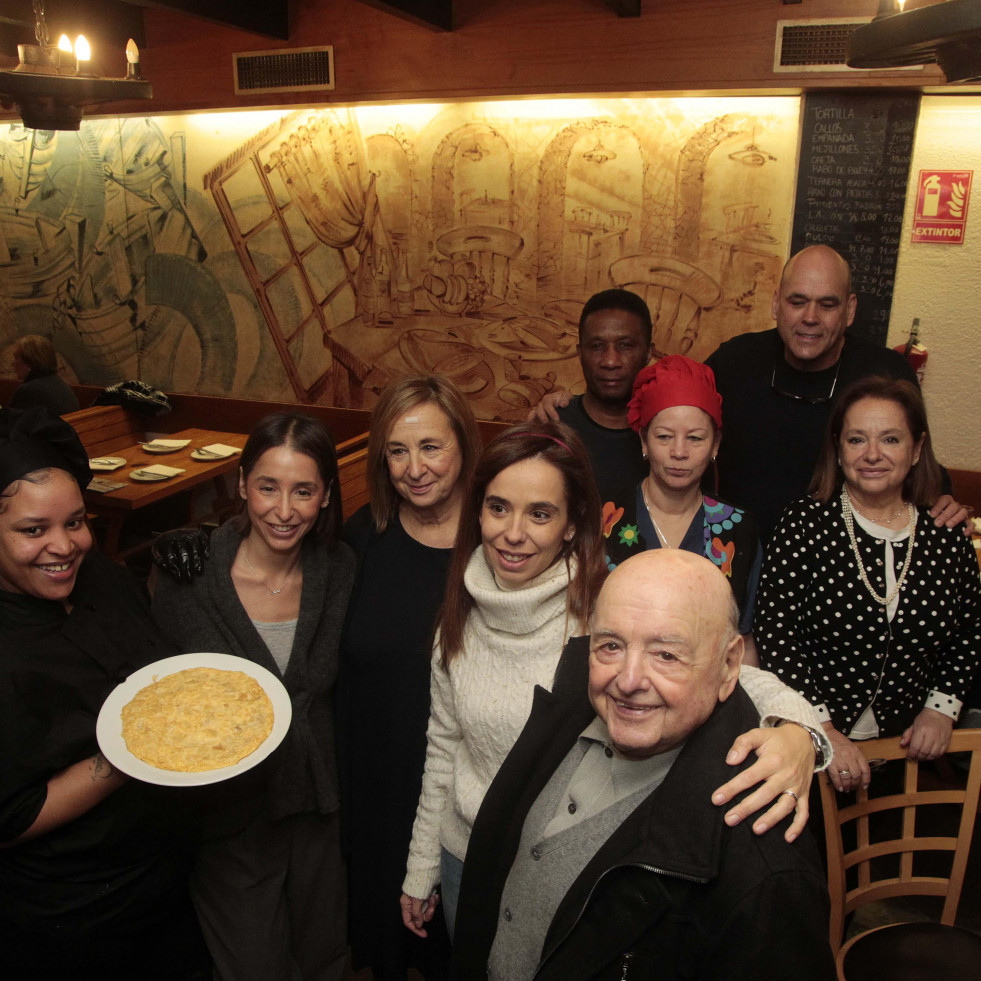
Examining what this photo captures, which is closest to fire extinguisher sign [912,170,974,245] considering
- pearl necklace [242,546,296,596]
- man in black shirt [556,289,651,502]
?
man in black shirt [556,289,651,502]

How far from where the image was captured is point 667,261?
15.7ft

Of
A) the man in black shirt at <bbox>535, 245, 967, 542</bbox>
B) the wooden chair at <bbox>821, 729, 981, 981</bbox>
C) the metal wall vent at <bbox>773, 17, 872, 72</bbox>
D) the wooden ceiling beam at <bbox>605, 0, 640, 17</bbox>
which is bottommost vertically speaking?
the wooden chair at <bbox>821, 729, 981, 981</bbox>

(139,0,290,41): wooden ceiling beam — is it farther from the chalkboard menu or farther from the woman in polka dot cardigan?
the woman in polka dot cardigan

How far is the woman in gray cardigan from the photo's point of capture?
228 centimetres

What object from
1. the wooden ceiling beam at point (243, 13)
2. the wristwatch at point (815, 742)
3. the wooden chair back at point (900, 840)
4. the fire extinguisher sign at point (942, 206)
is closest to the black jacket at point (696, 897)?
the wristwatch at point (815, 742)

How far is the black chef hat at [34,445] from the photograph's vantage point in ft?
6.06

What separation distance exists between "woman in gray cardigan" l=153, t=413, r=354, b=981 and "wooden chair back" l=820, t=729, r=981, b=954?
4.44 ft

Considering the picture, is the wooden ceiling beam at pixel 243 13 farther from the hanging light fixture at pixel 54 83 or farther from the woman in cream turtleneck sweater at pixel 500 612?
the woman in cream turtleneck sweater at pixel 500 612

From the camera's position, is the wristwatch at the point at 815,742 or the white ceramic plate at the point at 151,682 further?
the white ceramic plate at the point at 151,682

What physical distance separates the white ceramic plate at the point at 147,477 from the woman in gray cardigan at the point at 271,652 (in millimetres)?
3113

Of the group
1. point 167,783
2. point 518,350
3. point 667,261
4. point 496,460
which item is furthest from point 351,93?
point 167,783

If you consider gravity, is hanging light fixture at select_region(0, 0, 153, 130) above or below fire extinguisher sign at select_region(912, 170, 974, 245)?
above

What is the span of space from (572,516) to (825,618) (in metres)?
0.91

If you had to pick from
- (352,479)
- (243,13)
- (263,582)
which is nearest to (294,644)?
(263,582)
